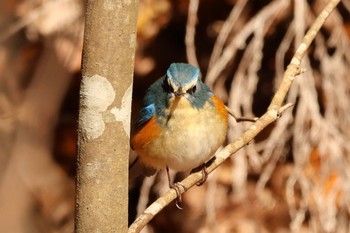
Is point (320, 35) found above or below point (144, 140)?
below

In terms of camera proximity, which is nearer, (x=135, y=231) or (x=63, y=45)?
(x=135, y=231)

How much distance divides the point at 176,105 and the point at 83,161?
1.22m

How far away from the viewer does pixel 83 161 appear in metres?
2.01

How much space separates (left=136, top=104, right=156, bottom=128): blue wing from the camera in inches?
128

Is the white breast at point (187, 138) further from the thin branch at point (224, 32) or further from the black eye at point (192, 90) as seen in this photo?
the thin branch at point (224, 32)

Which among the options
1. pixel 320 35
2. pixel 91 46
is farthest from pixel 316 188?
pixel 91 46

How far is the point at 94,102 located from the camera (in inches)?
80.0

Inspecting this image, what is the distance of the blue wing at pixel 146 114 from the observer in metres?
3.25

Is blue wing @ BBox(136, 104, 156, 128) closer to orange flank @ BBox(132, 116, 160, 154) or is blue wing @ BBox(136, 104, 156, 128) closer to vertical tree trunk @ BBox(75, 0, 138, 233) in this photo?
orange flank @ BBox(132, 116, 160, 154)

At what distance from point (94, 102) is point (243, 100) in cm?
278

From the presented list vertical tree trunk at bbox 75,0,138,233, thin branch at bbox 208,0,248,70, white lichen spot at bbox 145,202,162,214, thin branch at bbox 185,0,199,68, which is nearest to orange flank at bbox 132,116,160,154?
white lichen spot at bbox 145,202,162,214

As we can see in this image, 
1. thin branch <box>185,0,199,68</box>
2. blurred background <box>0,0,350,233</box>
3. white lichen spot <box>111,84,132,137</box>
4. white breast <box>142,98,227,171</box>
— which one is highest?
white lichen spot <box>111,84,132,137</box>

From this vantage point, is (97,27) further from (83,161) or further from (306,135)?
(306,135)

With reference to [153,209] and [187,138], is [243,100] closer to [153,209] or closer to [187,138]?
[187,138]
